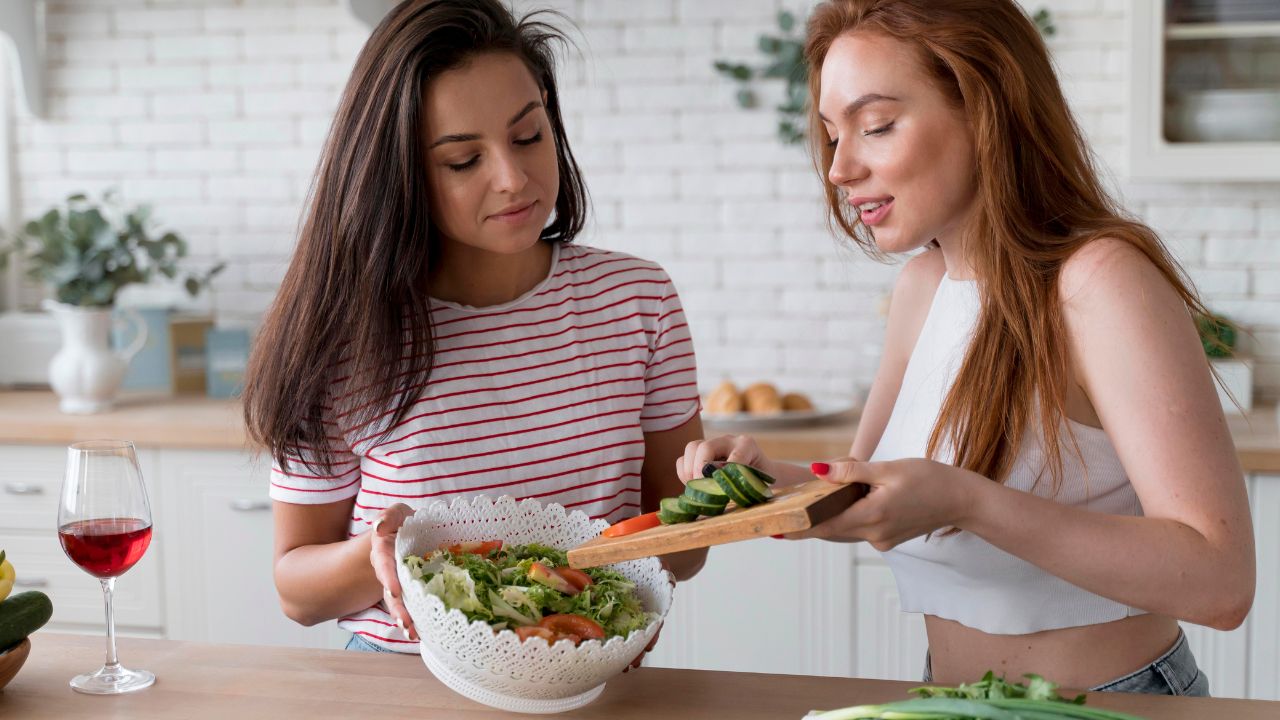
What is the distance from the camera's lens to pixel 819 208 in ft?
11.3

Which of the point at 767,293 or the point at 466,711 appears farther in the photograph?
the point at 767,293

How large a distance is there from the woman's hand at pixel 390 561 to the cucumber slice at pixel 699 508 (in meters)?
0.32

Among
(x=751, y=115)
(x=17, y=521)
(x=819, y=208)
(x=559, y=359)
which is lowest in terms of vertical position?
(x=17, y=521)

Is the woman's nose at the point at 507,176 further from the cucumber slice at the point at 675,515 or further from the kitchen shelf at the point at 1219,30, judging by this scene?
the kitchen shelf at the point at 1219,30

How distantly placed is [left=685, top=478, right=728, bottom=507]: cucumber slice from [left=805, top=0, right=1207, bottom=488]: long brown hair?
39 centimetres

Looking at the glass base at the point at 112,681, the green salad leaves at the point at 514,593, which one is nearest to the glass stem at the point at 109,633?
the glass base at the point at 112,681

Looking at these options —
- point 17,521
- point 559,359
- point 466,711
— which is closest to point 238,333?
point 17,521

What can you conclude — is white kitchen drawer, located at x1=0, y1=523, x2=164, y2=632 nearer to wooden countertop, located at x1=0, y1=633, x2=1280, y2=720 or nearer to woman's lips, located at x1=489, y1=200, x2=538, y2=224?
Result: wooden countertop, located at x1=0, y1=633, x2=1280, y2=720

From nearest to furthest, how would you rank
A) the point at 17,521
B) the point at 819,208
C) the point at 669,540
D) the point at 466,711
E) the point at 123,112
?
the point at 669,540 → the point at 466,711 → the point at 17,521 → the point at 819,208 → the point at 123,112

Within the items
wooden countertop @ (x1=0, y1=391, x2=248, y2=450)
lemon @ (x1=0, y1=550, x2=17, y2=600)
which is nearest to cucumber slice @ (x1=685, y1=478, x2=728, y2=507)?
lemon @ (x1=0, y1=550, x2=17, y2=600)

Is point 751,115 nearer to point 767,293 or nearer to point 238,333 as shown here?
point 767,293

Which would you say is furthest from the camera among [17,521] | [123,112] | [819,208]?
[123,112]

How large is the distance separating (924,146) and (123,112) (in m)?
3.02

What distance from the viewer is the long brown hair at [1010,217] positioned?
1.48m
